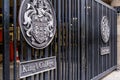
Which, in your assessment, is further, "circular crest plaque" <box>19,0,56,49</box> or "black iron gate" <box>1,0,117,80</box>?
"circular crest plaque" <box>19,0,56,49</box>

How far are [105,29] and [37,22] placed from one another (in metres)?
4.67

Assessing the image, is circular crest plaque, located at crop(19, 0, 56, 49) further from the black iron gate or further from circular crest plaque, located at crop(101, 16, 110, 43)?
circular crest plaque, located at crop(101, 16, 110, 43)

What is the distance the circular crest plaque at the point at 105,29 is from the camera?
8.47 m

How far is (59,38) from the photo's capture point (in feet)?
17.3

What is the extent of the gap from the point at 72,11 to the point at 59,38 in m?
1.00

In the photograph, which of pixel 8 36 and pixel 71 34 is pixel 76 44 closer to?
pixel 71 34

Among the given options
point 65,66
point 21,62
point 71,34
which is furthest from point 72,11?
point 21,62

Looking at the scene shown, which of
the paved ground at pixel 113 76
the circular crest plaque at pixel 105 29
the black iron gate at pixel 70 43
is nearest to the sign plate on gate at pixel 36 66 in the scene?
the black iron gate at pixel 70 43

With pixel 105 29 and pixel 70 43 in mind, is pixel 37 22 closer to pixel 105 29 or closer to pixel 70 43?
pixel 70 43

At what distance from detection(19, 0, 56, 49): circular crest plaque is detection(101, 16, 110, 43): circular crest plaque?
147 inches

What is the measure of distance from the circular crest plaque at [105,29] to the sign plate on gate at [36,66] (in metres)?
3.82

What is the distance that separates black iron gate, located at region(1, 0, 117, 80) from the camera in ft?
13.1

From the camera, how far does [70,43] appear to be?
5836mm

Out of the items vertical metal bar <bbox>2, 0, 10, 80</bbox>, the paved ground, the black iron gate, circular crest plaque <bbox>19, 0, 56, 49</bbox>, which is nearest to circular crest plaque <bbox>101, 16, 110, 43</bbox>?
the black iron gate
